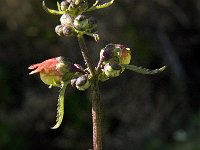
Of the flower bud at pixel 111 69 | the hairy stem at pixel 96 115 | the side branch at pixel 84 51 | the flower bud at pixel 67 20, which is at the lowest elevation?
the hairy stem at pixel 96 115

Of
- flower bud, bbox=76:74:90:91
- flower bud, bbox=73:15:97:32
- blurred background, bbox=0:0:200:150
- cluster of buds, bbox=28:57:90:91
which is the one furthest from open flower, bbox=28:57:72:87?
blurred background, bbox=0:0:200:150

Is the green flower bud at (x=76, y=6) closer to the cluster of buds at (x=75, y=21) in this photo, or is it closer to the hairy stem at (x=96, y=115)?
the cluster of buds at (x=75, y=21)

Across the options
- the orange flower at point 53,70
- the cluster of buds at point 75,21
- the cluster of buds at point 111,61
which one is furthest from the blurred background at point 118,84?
the cluster of buds at point 75,21

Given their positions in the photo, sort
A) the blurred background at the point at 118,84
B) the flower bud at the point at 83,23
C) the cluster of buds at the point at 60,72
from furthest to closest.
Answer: the blurred background at the point at 118,84
the cluster of buds at the point at 60,72
the flower bud at the point at 83,23

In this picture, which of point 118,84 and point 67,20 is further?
point 118,84

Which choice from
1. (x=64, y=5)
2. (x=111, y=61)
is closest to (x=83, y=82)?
(x=111, y=61)

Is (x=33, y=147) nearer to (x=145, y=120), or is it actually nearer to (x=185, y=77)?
(x=145, y=120)

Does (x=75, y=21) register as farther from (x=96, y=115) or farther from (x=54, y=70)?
(x=96, y=115)
